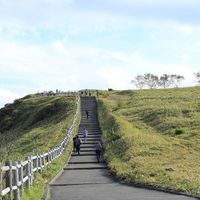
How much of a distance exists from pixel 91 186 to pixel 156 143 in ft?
→ 45.7

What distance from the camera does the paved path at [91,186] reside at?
18.4 meters

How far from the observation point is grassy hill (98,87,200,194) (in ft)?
75.3

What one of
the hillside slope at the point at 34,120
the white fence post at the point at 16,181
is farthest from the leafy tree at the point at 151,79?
the white fence post at the point at 16,181

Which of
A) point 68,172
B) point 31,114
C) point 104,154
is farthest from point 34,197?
point 31,114

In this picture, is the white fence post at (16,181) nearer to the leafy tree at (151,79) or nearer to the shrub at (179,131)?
the shrub at (179,131)

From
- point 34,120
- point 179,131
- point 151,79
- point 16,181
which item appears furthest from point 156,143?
point 151,79

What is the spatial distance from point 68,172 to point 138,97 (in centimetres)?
5821

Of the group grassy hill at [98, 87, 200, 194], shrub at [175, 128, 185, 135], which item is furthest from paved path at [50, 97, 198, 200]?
shrub at [175, 128, 185, 135]

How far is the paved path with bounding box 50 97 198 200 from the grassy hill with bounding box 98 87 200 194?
81cm

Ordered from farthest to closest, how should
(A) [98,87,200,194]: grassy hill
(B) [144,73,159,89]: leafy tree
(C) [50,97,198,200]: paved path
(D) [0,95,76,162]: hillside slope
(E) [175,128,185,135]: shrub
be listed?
(B) [144,73,159,89]: leafy tree
(D) [0,95,76,162]: hillside slope
(E) [175,128,185,135]: shrub
(A) [98,87,200,194]: grassy hill
(C) [50,97,198,200]: paved path

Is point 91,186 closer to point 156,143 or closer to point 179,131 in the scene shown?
point 156,143

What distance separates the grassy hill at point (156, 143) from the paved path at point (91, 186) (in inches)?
31.9

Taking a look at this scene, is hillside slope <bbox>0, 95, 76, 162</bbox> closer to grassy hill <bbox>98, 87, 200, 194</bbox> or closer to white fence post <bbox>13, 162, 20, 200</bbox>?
grassy hill <bbox>98, 87, 200, 194</bbox>

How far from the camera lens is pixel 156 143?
1411 inches
